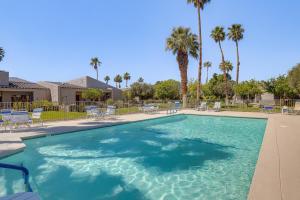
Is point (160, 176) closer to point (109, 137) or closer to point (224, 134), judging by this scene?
point (109, 137)

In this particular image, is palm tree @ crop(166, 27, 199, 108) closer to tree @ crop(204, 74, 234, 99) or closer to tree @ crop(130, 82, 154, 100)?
tree @ crop(130, 82, 154, 100)

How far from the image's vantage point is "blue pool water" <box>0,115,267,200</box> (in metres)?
4.52

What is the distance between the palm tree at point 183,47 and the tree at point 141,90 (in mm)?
14640

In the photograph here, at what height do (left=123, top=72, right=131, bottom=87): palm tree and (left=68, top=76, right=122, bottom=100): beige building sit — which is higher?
(left=123, top=72, right=131, bottom=87): palm tree

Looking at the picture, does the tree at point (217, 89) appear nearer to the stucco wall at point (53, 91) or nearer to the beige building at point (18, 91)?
the stucco wall at point (53, 91)

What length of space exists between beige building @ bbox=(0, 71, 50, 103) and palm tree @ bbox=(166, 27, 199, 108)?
17490mm

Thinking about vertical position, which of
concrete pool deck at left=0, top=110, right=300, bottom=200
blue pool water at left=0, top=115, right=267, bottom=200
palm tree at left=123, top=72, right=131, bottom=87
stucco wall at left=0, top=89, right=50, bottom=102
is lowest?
blue pool water at left=0, top=115, right=267, bottom=200

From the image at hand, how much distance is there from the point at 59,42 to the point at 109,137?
1598cm

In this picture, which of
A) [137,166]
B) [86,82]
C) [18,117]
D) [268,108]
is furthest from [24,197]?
[86,82]

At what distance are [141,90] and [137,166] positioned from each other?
31.9 m

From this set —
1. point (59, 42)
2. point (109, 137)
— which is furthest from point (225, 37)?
point (109, 137)

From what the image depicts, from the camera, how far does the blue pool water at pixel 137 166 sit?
4520mm

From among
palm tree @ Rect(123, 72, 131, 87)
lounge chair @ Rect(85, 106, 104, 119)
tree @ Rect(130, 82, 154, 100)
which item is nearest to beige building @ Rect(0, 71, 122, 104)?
tree @ Rect(130, 82, 154, 100)

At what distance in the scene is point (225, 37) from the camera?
104ft
